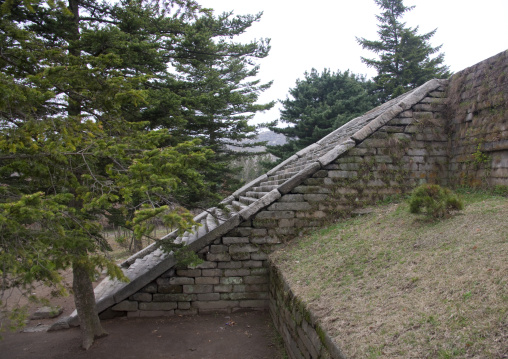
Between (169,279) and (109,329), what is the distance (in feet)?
4.23

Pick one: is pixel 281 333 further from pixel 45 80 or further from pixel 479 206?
pixel 45 80

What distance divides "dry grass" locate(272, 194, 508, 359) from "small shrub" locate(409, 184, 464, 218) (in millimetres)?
171

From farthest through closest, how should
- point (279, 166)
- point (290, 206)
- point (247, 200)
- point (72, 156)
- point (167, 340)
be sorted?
point (279, 166), point (247, 200), point (290, 206), point (167, 340), point (72, 156)

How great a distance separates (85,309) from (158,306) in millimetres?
1272

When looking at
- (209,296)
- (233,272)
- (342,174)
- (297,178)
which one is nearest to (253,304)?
(233,272)

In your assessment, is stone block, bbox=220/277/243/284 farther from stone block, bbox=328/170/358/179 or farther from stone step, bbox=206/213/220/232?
stone block, bbox=328/170/358/179

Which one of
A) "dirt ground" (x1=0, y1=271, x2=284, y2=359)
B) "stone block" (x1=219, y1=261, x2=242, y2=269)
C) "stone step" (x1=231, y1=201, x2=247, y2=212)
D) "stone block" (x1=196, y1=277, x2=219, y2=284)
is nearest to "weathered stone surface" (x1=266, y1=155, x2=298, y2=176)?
"stone step" (x1=231, y1=201, x2=247, y2=212)

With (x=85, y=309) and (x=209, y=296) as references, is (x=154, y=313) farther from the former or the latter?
(x=85, y=309)

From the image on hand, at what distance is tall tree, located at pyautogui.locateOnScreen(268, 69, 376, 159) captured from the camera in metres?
19.2

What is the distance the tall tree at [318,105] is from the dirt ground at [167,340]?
14476 millimetres

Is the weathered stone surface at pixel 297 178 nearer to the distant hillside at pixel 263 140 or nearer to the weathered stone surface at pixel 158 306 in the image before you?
the weathered stone surface at pixel 158 306

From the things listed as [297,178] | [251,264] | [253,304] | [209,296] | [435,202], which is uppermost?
[297,178]

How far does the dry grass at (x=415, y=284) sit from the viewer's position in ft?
7.07

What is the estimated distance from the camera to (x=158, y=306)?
242 inches
